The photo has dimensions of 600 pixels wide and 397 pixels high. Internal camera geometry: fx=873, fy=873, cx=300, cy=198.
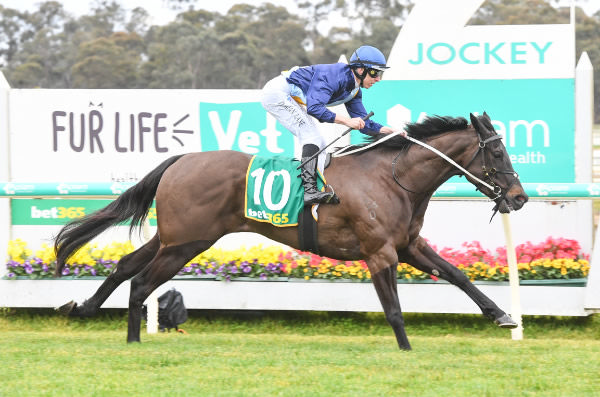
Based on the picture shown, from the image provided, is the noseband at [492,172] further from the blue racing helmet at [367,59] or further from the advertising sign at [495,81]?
the advertising sign at [495,81]

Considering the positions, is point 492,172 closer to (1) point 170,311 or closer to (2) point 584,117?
(2) point 584,117

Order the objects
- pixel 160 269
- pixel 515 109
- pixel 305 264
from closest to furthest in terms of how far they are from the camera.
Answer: pixel 160 269 → pixel 305 264 → pixel 515 109

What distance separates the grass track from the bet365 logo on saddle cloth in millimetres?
799

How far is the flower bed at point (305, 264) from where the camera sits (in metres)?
6.59

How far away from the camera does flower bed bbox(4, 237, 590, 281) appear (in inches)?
259

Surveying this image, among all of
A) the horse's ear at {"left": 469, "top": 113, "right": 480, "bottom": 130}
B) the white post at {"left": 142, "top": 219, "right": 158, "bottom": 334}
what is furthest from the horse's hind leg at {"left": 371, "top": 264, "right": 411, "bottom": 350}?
the white post at {"left": 142, "top": 219, "right": 158, "bottom": 334}

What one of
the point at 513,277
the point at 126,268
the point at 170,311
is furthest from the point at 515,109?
the point at 126,268

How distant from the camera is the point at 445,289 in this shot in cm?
658

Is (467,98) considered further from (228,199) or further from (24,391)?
(24,391)

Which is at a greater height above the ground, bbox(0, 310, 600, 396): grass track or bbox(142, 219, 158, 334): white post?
bbox(0, 310, 600, 396): grass track

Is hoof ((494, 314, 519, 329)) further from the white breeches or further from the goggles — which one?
the goggles

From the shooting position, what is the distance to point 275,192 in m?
5.30

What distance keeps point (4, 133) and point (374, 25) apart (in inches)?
1665

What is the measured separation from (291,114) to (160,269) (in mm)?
1257
